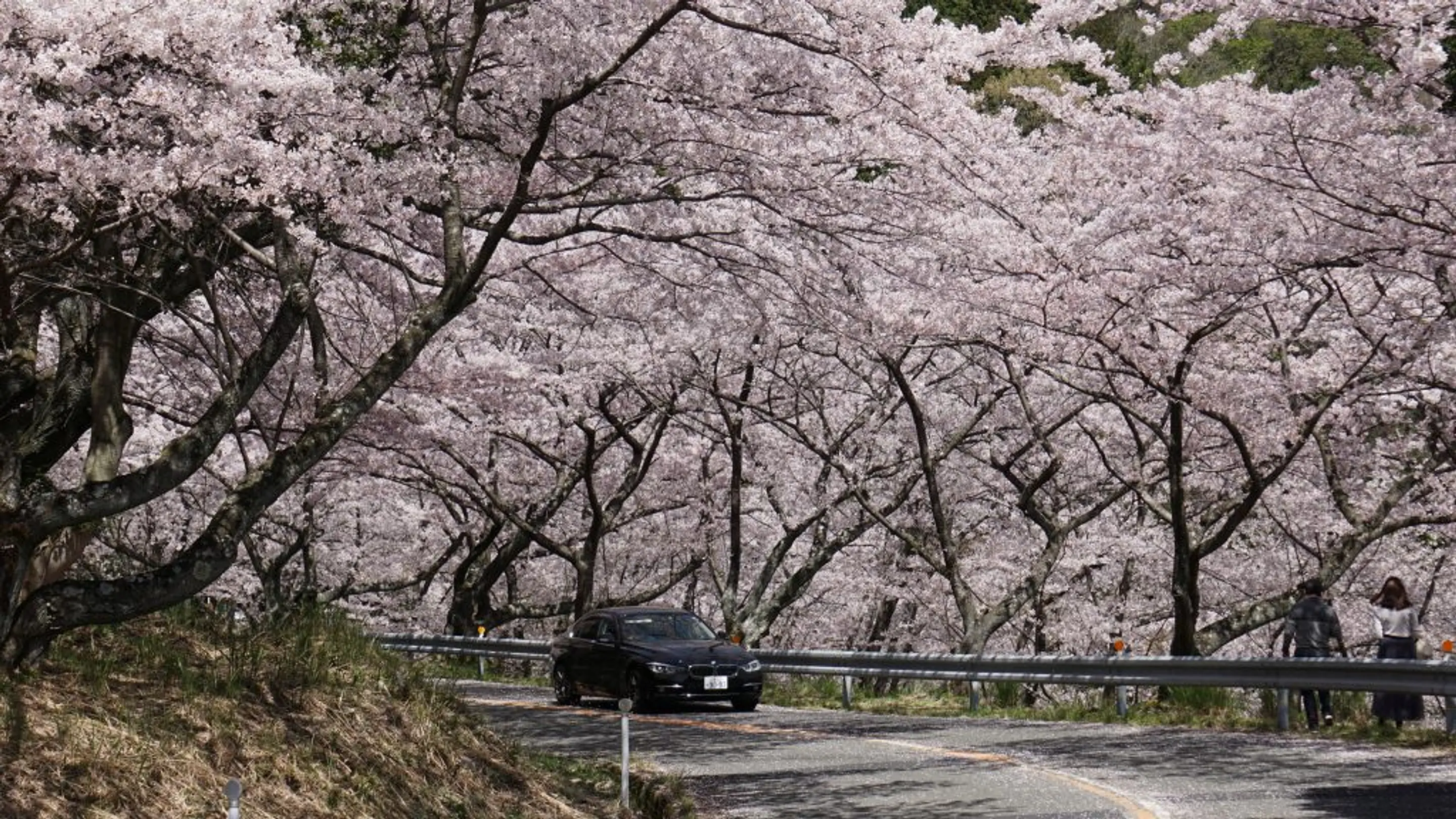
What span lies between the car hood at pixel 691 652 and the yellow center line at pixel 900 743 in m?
0.77

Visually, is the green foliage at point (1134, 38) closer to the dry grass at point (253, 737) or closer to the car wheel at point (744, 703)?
the car wheel at point (744, 703)

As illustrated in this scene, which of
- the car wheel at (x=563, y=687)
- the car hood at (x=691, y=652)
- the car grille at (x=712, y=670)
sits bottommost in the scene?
the car wheel at (x=563, y=687)

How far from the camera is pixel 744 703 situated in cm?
2247

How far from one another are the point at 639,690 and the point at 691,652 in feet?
2.65

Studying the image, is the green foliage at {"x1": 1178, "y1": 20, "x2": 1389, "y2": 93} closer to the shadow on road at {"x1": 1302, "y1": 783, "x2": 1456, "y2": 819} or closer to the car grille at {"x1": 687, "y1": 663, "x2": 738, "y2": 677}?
the car grille at {"x1": 687, "y1": 663, "x2": 738, "y2": 677}

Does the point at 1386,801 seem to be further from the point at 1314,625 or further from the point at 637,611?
the point at 637,611

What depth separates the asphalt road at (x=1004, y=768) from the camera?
470 inches

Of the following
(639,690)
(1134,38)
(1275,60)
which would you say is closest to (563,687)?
(639,690)

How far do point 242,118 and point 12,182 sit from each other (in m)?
1.32

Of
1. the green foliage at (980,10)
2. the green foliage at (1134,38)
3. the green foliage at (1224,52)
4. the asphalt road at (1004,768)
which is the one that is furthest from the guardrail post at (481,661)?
the green foliage at (980,10)

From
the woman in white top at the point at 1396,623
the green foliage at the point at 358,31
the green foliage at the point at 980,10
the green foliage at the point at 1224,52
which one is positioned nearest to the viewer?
the green foliage at the point at 358,31

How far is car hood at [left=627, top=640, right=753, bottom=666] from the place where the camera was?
2177 cm

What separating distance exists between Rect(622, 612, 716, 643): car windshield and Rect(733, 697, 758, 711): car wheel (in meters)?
0.99

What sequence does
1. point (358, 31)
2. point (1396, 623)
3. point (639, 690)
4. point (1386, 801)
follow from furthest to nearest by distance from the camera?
point (639, 690) → point (1396, 623) → point (358, 31) → point (1386, 801)
